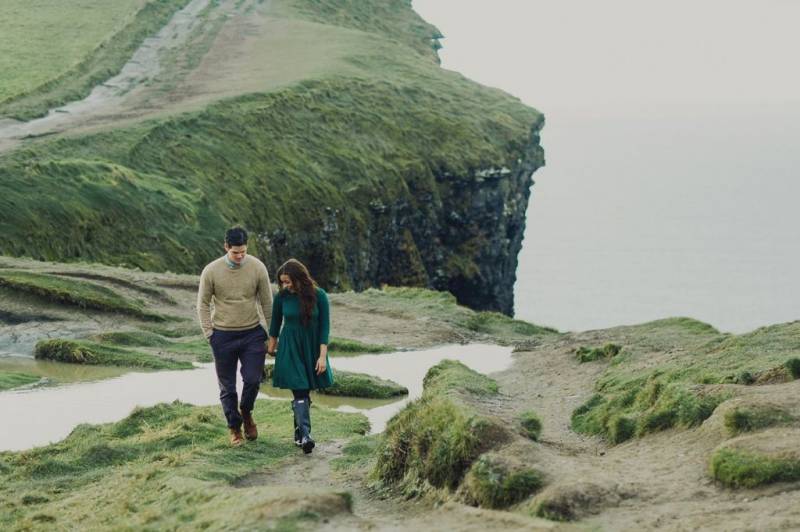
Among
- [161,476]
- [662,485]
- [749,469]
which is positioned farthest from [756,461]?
[161,476]

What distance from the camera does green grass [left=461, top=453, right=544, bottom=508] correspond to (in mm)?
13156

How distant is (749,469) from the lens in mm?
12945

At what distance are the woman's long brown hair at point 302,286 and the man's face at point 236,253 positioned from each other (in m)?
0.59

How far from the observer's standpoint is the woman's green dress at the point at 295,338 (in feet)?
59.3

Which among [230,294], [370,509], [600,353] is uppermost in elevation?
[230,294]

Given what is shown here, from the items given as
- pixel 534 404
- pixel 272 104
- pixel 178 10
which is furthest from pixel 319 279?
pixel 178 10

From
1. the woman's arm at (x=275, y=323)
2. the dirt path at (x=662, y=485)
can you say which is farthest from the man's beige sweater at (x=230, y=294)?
the dirt path at (x=662, y=485)

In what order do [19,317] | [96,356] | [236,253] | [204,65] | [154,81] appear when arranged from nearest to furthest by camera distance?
[236,253]
[96,356]
[19,317]
[154,81]
[204,65]

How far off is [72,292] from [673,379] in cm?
2057

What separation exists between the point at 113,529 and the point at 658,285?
18251cm

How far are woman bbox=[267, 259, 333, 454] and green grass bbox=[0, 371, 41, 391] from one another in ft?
30.1

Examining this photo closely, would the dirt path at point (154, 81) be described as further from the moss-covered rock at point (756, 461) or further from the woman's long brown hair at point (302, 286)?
the moss-covered rock at point (756, 461)

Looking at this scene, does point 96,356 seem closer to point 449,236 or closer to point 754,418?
point 754,418

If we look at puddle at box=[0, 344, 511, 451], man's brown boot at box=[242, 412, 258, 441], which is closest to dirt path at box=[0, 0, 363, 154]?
puddle at box=[0, 344, 511, 451]
